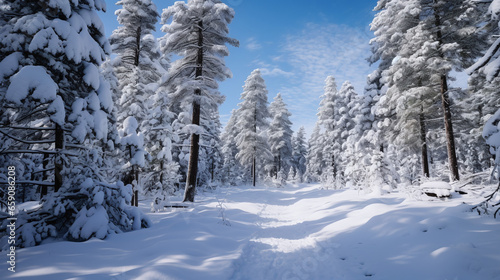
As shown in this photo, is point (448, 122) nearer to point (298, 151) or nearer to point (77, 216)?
point (77, 216)

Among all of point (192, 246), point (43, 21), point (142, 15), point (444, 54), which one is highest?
point (142, 15)

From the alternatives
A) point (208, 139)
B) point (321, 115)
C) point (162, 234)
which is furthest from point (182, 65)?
point (321, 115)

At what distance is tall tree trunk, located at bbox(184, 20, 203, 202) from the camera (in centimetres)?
1171

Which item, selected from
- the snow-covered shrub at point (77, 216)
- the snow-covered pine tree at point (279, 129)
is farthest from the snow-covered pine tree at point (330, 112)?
the snow-covered shrub at point (77, 216)

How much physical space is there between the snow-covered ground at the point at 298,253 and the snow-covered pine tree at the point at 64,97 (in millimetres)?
674

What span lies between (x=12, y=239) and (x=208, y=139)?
27.3 metres

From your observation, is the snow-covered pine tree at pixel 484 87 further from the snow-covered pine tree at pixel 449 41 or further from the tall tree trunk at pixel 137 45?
the tall tree trunk at pixel 137 45

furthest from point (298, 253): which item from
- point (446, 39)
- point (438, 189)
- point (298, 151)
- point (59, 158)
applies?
point (298, 151)

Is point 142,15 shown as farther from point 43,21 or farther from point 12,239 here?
point 12,239

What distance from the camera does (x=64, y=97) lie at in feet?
18.3

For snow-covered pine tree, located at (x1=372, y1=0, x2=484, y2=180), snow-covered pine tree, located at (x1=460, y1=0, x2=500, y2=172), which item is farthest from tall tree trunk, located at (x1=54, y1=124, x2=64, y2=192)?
snow-covered pine tree, located at (x1=372, y1=0, x2=484, y2=180)

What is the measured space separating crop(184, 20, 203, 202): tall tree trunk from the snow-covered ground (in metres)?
5.23

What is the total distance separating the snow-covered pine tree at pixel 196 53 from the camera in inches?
465

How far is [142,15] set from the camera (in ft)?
43.9
